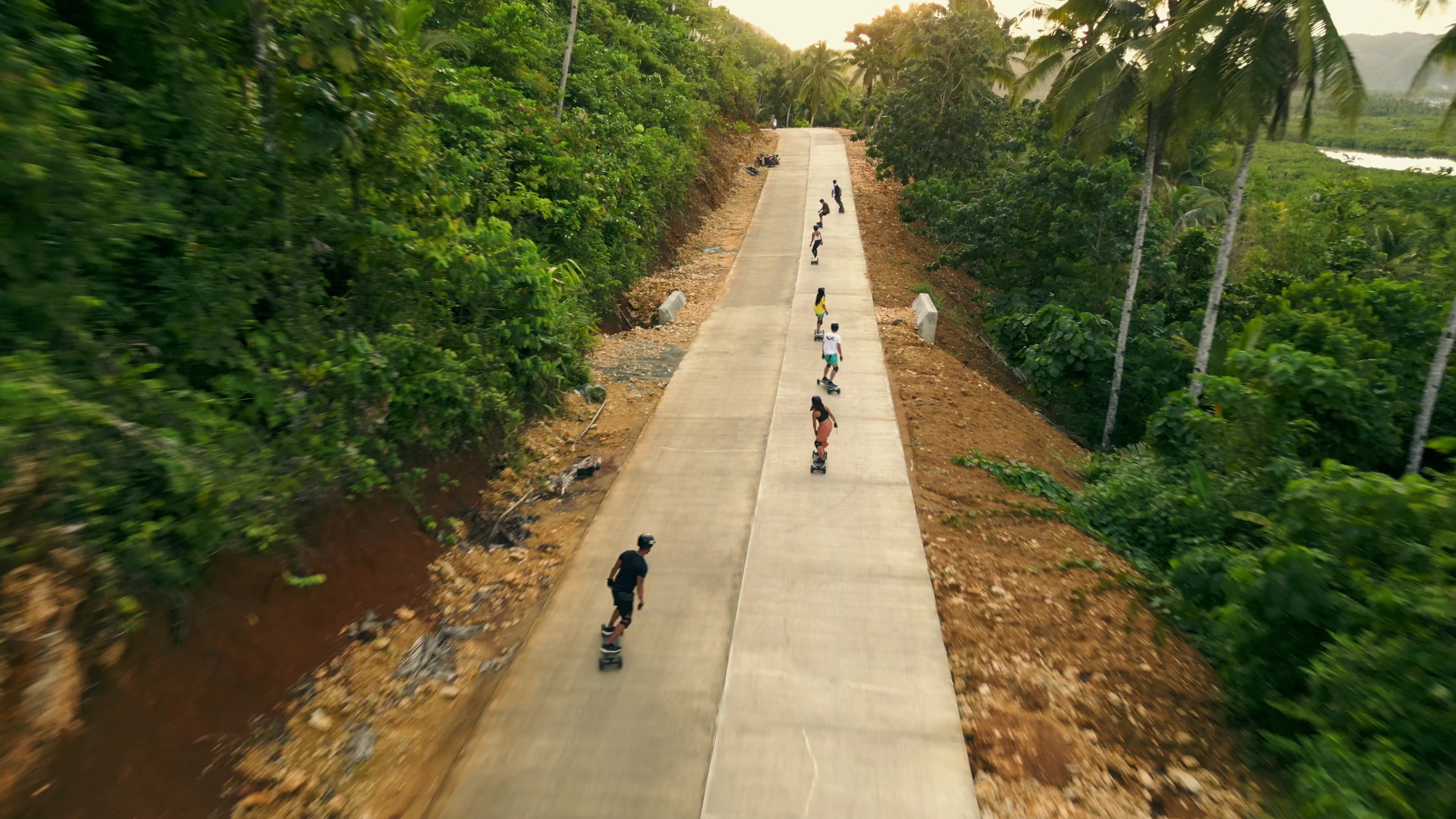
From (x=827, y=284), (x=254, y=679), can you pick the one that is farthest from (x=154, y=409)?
(x=827, y=284)

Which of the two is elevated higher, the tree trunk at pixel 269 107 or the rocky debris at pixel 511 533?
the tree trunk at pixel 269 107

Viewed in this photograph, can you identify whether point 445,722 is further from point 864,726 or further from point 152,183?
point 152,183

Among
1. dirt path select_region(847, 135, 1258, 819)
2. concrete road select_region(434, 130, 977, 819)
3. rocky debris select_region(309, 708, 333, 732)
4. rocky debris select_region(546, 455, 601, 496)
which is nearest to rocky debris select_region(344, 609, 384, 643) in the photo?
rocky debris select_region(309, 708, 333, 732)

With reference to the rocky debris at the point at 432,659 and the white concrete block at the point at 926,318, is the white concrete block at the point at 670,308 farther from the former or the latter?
the rocky debris at the point at 432,659

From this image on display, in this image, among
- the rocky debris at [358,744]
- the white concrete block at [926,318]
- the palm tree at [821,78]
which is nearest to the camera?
the rocky debris at [358,744]

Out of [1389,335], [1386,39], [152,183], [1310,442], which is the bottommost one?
[1310,442]

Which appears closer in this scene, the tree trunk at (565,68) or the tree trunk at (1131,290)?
the tree trunk at (1131,290)

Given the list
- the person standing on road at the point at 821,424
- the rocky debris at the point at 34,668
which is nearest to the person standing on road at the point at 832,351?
the person standing on road at the point at 821,424
